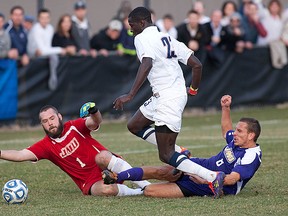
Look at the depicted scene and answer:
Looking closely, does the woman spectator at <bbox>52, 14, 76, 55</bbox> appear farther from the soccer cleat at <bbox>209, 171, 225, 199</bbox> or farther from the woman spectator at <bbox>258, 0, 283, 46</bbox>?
the soccer cleat at <bbox>209, 171, 225, 199</bbox>

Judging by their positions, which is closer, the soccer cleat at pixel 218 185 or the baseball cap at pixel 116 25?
the soccer cleat at pixel 218 185

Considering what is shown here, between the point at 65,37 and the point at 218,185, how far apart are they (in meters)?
9.67

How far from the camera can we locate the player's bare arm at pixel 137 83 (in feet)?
29.7

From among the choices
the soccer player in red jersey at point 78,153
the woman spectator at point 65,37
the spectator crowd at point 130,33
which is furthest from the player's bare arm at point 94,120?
the woman spectator at point 65,37

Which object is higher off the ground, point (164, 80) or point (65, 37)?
point (164, 80)

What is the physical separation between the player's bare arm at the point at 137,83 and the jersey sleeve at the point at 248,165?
134cm

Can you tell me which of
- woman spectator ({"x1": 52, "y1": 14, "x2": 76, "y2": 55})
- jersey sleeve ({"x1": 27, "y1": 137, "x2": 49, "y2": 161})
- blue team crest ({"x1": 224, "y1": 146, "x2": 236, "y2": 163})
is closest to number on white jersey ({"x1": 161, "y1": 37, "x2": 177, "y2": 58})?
blue team crest ({"x1": 224, "y1": 146, "x2": 236, "y2": 163})

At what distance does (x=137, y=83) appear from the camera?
915 cm

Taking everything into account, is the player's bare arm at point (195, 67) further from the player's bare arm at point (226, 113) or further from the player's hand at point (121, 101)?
the player's hand at point (121, 101)

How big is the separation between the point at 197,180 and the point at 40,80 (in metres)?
9.06

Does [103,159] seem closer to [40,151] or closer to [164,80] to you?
[40,151]

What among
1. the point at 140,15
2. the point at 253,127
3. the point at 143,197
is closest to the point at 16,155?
the point at 143,197

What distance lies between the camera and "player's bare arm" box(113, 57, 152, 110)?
9.05 metres

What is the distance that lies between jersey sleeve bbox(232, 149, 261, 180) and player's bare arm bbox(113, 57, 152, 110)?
1.34 meters
